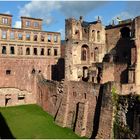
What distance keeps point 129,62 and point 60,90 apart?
9.37 meters

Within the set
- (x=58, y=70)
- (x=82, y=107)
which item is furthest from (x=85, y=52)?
(x=82, y=107)

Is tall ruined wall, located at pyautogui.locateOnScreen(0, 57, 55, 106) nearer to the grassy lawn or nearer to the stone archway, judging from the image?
the stone archway

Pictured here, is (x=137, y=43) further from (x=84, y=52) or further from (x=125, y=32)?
(x=84, y=52)

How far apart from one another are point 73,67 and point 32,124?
1112cm

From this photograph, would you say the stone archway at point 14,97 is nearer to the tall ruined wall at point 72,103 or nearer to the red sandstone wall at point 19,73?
the red sandstone wall at point 19,73

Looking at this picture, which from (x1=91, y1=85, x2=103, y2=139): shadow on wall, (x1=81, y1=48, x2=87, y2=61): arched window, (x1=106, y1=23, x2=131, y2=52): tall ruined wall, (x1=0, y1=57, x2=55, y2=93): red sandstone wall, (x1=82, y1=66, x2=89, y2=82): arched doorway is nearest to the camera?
(x1=91, y1=85, x2=103, y2=139): shadow on wall

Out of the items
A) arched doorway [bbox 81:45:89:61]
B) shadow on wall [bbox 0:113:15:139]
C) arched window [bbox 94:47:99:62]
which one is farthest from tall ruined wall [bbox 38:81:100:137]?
arched window [bbox 94:47:99:62]

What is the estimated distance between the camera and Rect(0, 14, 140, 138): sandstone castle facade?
2745cm

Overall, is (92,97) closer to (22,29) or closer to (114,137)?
(114,137)

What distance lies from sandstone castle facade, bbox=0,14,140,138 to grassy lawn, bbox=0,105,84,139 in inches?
39.9

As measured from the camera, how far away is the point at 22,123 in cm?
2934

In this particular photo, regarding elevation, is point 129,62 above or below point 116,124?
above

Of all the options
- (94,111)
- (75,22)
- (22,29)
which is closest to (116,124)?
(94,111)

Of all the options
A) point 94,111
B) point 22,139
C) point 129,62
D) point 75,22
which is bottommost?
point 22,139
